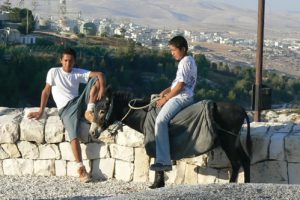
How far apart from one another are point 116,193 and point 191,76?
5.16ft

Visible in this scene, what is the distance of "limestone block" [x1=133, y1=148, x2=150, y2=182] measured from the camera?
895cm

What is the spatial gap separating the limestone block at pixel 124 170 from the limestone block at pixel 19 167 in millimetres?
1209

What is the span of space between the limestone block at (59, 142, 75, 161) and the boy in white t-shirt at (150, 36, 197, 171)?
4.82 feet

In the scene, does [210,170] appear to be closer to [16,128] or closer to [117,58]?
[16,128]

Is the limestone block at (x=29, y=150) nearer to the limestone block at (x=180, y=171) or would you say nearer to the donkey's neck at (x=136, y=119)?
the donkey's neck at (x=136, y=119)

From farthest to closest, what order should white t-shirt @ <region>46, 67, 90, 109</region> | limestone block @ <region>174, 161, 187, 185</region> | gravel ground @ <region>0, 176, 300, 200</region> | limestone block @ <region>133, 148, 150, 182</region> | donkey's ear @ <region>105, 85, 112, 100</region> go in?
white t-shirt @ <region>46, 67, 90, 109</region> → limestone block @ <region>133, 148, 150, 182</region> → limestone block @ <region>174, 161, 187, 185</region> → donkey's ear @ <region>105, 85, 112, 100</region> → gravel ground @ <region>0, 176, 300, 200</region>

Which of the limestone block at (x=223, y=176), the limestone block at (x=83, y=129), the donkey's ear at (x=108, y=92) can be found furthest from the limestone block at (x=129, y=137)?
the limestone block at (x=223, y=176)

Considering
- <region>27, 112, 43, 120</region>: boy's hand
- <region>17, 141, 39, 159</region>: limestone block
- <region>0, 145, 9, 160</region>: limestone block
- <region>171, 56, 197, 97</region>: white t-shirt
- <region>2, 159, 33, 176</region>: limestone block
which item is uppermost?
<region>171, 56, 197, 97</region>: white t-shirt

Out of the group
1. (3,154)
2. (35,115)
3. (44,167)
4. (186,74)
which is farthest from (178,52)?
(3,154)

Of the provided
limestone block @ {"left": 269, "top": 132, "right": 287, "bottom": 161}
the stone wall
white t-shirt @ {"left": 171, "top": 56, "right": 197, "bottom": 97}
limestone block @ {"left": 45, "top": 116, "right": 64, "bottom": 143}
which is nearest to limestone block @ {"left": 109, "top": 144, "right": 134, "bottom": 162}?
the stone wall

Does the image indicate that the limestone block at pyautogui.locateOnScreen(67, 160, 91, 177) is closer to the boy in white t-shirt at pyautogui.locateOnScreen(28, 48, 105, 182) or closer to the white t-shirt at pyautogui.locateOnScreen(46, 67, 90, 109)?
the boy in white t-shirt at pyautogui.locateOnScreen(28, 48, 105, 182)

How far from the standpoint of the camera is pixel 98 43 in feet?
255

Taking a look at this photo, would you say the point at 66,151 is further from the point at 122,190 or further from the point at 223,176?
the point at 223,176

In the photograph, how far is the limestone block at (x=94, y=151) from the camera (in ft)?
30.0
